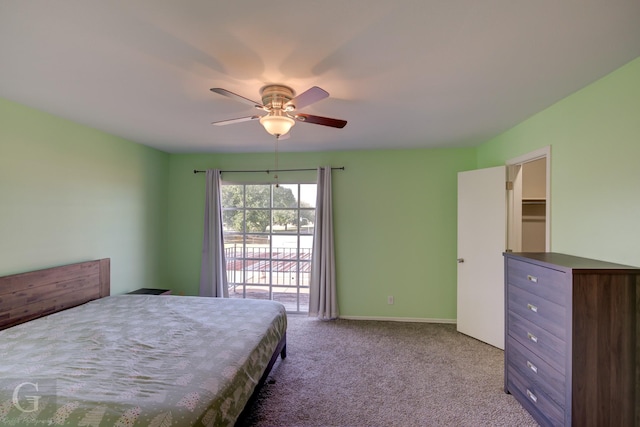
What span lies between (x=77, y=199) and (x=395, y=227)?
3.84 meters

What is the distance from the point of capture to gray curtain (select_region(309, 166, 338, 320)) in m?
3.96

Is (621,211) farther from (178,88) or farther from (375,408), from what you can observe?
(178,88)

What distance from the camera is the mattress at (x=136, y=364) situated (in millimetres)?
1280

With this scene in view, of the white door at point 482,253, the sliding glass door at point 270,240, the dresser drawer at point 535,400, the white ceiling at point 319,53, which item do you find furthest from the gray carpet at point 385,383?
the white ceiling at point 319,53

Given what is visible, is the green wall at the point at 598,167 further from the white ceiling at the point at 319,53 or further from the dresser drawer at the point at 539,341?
the dresser drawer at the point at 539,341

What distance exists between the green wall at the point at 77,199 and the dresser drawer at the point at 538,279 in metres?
4.16

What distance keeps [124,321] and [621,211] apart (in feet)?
12.5

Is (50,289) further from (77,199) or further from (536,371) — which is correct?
(536,371)

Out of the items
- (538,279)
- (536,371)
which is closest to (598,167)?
(538,279)

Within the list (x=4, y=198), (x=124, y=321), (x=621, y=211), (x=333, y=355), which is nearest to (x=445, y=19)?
(x=621, y=211)

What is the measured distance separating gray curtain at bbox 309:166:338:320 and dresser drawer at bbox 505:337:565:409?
220cm

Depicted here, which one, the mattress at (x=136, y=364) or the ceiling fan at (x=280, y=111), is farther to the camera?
the ceiling fan at (x=280, y=111)

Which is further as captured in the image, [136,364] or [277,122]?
[277,122]

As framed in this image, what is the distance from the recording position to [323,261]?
3963 millimetres
